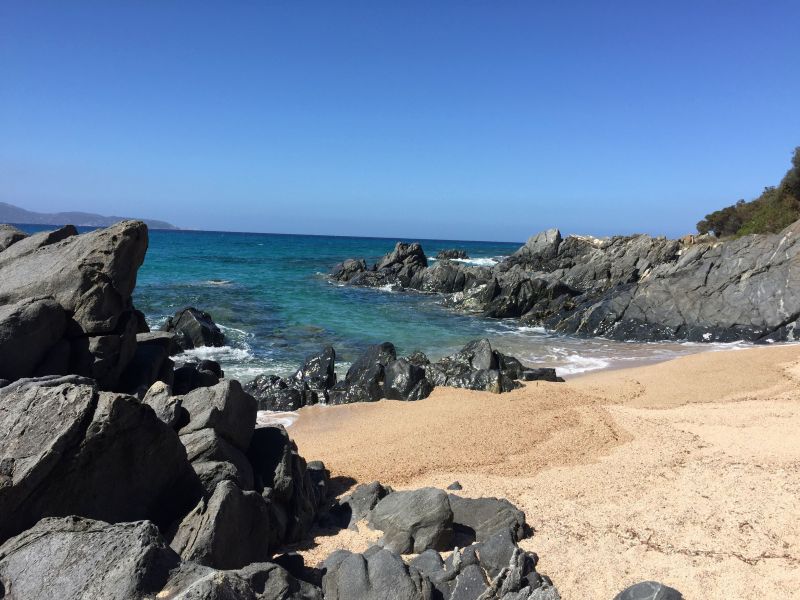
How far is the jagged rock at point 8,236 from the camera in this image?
504 inches

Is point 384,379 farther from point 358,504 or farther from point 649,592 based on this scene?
point 649,592

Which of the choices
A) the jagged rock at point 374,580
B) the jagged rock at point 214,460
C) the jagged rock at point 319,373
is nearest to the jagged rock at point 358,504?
the jagged rock at point 214,460

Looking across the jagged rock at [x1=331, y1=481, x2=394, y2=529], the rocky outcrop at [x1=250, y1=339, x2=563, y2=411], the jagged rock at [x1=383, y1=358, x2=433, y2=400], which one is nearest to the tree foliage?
the rocky outcrop at [x1=250, y1=339, x2=563, y2=411]

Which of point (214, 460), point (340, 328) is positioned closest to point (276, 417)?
point (214, 460)

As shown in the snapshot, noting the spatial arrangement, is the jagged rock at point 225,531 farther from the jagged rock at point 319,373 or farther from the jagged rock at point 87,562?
the jagged rock at point 319,373

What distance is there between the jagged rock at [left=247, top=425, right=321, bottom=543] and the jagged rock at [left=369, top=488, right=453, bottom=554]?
1.07 m

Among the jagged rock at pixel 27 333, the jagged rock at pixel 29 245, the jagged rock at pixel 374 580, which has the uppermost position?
the jagged rock at pixel 29 245

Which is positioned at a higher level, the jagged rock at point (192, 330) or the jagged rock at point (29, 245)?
the jagged rock at point (29, 245)

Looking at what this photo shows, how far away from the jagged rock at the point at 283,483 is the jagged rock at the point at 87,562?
10.8 feet

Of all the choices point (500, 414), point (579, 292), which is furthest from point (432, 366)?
point (579, 292)

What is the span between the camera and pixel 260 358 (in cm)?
2127

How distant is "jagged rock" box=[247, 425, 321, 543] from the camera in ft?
25.9

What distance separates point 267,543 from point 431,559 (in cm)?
206

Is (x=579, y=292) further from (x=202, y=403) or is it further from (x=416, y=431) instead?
(x=202, y=403)
